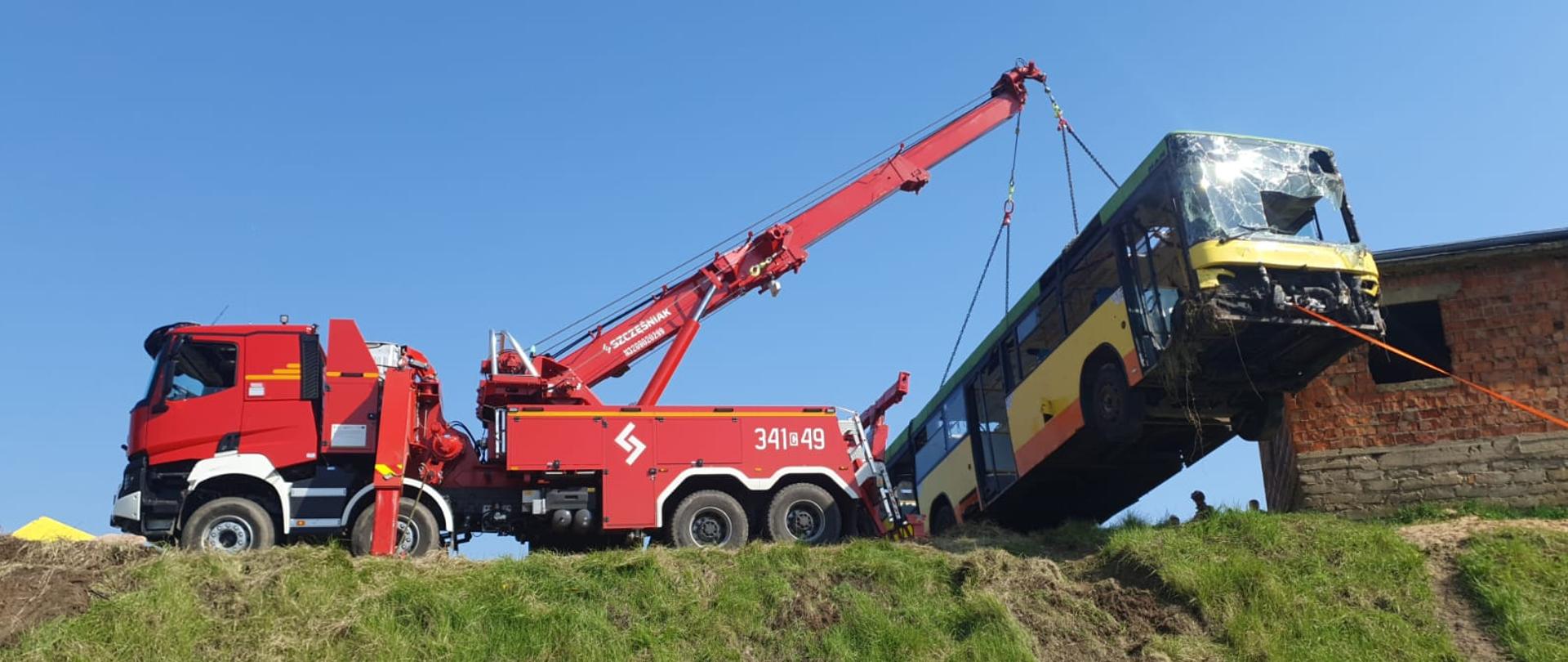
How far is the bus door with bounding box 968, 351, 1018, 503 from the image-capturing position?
17672 mm

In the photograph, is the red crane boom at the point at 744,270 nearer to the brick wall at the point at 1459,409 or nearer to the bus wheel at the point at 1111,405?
the bus wheel at the point at 1111,405

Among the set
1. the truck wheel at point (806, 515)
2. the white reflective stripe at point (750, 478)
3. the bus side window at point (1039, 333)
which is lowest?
the truck wheel at point (806, 515)

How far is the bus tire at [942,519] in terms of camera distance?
1953 centimetres

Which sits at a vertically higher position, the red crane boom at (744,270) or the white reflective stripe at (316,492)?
the red crane boom at (744,270)

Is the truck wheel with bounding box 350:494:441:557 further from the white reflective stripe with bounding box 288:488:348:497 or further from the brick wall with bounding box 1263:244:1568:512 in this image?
the brick wall with bounding box 1263:244:1568:512

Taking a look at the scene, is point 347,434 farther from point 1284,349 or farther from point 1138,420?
point 1284,349

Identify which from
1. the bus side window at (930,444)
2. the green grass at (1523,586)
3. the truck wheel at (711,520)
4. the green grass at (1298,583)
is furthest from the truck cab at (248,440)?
the green grass at (1523,586)

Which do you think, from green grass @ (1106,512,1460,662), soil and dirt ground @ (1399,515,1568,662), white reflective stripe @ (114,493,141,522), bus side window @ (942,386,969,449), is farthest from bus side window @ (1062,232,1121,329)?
white reflective stripe @ (114,493,141,522)

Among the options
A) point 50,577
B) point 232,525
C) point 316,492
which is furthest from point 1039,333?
point 50,577

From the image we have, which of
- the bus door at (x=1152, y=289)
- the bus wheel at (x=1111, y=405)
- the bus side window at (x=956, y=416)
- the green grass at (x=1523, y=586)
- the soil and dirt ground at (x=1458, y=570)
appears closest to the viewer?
the green grass at (x=1523, y=586)

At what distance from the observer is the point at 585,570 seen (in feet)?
43.0

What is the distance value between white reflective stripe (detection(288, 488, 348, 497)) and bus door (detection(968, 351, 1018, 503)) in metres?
8.60

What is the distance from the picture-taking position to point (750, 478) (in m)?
16.1

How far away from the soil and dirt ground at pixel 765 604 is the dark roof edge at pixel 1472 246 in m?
4.23
